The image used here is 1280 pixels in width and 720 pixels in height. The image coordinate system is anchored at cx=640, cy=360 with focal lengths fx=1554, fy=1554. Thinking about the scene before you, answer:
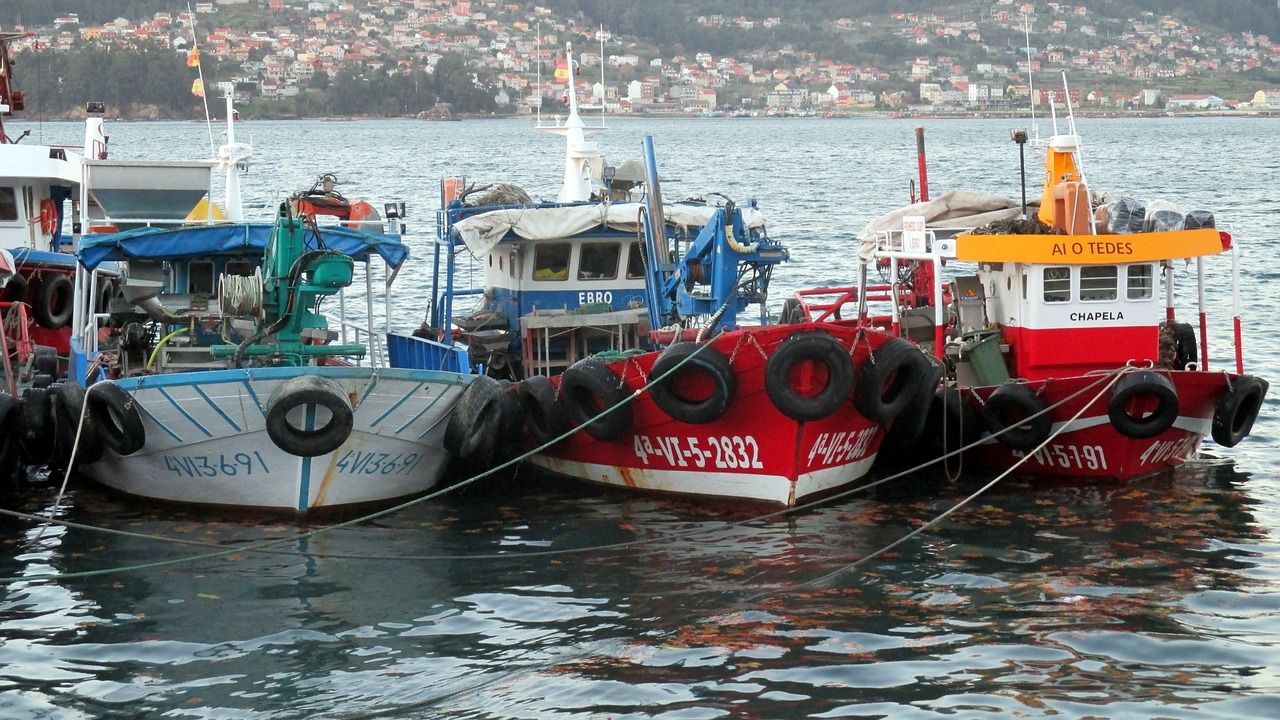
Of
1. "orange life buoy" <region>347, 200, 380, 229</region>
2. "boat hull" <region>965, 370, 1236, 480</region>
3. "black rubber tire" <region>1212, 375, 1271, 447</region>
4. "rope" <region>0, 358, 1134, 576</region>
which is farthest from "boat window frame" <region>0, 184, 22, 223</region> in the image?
"black rubber tire" <region>1212, 375, 1271, 447</region>

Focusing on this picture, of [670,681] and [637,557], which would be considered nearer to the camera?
[670,681]

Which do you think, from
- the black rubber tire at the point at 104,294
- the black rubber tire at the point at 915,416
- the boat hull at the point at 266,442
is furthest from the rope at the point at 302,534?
the black rubber tire at the point at 104,294

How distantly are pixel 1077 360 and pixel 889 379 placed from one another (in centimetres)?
239

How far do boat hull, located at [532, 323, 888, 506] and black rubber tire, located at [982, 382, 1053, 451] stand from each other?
124cm

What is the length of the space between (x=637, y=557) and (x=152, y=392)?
5.01m

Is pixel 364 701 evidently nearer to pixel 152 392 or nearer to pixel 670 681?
pixel 670 681

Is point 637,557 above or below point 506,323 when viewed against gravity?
below

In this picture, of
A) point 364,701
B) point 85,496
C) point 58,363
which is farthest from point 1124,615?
point 58,363

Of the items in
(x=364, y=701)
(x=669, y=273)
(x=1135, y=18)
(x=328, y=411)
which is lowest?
(x=364, y=701)

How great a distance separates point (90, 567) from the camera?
45.7 ft

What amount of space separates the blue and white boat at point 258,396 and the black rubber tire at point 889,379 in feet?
13.4

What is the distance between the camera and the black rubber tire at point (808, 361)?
14891 mm

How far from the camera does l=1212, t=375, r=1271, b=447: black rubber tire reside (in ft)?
53.0

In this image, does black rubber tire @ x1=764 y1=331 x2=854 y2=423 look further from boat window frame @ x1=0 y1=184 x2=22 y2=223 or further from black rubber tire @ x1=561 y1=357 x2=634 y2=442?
boat window frame @ x1=0 y1=184 x2=22 y2=223
